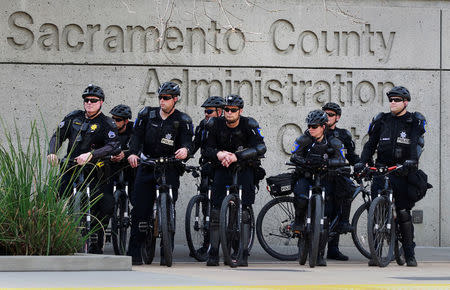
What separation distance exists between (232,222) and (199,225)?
1.45m

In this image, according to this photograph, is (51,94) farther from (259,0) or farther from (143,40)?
(259,0)

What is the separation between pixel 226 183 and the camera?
41.3ft

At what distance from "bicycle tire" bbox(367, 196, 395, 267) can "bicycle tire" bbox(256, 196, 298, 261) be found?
120 cm

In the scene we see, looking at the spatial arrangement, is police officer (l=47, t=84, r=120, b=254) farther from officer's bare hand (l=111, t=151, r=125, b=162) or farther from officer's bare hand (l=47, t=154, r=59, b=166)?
officer's bare hand (l=47, t=154, r=59, b=166)

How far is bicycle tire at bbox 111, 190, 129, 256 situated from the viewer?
1288 centimetres

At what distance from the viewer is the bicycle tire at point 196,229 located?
13.3 m

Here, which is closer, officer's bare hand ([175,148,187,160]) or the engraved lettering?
officer's bare hand ([175,148,187,160])

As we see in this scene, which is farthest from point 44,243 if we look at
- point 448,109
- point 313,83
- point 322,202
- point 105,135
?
point 448,109

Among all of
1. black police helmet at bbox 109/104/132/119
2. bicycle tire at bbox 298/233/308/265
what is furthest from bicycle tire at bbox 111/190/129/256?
bicycle tire at bbox 298/233/308/265

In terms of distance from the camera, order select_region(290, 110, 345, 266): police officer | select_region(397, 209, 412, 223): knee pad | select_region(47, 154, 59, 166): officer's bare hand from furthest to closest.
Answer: select_region(397, 209, 412, 223): knee pad, select_region(290, 110, 345, 266): police officer, select_region(47, 154, 59, 166): officer's bare hand

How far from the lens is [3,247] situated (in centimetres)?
989

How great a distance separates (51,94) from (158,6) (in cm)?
205

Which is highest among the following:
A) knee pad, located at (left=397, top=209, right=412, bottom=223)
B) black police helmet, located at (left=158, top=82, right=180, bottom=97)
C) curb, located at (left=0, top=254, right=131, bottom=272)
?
black police helmet, located at (left=158, top=82, right=180, bottom=97)

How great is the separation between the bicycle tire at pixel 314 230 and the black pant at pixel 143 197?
5.21ft
